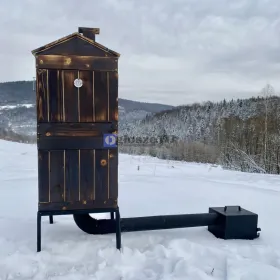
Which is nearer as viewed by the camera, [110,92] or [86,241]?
[110,92]

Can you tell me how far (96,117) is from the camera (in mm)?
2436

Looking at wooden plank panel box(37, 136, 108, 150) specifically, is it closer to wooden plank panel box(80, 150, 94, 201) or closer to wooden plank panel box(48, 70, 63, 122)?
wooden plank panel box(80, 150, 94, 201)

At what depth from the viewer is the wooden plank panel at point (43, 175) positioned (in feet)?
7.79

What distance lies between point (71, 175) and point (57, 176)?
0.11 m

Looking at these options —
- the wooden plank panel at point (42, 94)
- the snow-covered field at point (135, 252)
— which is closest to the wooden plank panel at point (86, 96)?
the wooden plank panel at point (42, 94)

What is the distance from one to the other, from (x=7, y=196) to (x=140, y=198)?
199 centimetres

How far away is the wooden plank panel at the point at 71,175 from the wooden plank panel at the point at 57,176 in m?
0.04

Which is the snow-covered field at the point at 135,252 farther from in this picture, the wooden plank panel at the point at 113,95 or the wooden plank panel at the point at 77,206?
the wooden plank panel at the point at 113,95

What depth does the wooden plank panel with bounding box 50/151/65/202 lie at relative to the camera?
2.40 m

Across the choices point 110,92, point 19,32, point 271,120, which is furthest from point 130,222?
point 271,120

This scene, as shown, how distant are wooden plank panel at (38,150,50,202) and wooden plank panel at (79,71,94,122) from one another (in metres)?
0.43

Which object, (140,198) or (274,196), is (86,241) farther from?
(274,196)

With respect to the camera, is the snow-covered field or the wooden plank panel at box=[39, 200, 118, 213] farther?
the wooden plank panel at box=[39, 200, 118, 213]

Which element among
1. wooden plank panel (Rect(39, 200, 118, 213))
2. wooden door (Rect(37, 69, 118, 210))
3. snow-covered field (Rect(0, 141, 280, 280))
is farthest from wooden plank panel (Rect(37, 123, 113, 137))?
snow-covered field (Rect(0, 141, 280, 280))
